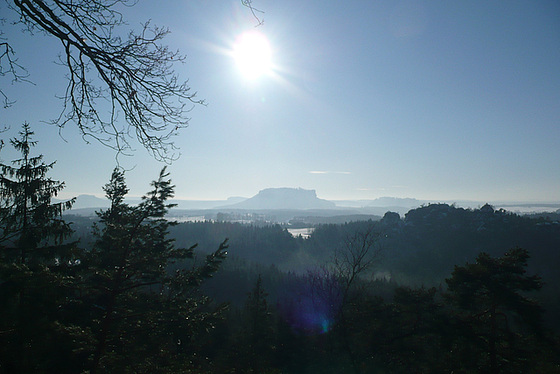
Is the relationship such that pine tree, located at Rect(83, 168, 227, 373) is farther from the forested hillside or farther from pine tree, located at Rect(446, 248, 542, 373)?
pine tree, located at Rect(446, 248, 542, 373)

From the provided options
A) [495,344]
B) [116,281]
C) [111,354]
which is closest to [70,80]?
[116,281]

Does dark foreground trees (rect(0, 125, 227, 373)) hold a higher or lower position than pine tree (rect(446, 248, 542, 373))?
higher

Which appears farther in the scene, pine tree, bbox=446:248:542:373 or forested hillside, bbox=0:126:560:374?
pine tree, bbox=446:248:542:373

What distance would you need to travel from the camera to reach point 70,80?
13.9 feet

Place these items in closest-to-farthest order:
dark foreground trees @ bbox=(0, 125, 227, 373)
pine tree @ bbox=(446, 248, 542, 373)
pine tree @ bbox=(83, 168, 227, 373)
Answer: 1. dark foreground trees @ bbox=(0, 125, 227, 373)
2. pine tree @ bbox=(83, 168, 227, 373)
3. pine tree @ bbox=(446, 248, 542, 373)

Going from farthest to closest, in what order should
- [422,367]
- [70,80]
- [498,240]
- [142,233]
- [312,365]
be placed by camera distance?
[498,240]
[312,365]
[422,367]
[142,233]
[70,80]

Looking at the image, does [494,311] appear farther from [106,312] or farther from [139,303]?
[106,312]

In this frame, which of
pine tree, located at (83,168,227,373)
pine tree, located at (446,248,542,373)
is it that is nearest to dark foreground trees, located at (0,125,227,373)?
pine tree, located at (83,168,227,373)

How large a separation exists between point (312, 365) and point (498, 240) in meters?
162

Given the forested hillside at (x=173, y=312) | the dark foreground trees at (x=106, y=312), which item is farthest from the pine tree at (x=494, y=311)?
the dark foreground trees at (x=106, y=312)

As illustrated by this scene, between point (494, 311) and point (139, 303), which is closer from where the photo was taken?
point (139, 303)

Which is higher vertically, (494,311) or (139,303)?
(139,303)

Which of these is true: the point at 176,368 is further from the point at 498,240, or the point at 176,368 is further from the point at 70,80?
the point at 498,240

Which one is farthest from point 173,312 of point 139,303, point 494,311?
point 494,311
